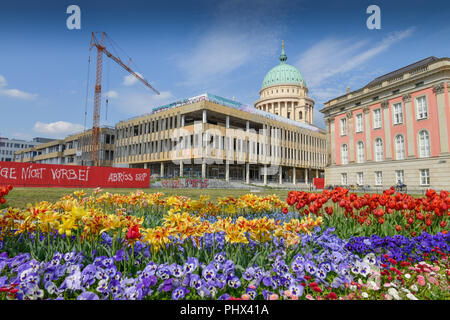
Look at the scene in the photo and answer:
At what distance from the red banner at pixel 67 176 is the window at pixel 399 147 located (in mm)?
30025

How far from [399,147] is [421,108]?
16.2 ft

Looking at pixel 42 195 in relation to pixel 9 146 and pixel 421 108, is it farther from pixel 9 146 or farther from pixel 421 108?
pixel 9 146

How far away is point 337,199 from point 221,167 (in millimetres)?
46867

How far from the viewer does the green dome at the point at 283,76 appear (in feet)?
306

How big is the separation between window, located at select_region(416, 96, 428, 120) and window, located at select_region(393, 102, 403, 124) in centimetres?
185

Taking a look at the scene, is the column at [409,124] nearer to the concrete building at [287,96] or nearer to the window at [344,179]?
the window at [344,179]

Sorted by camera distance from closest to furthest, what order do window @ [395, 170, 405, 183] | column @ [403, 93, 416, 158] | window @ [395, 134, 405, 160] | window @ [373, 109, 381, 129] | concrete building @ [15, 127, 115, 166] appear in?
column @ [403, 93, 416, 158] < window @ [395, 170, 405, 183] < window @ [395, 134, 405, 160] < window @ [373, 109, 381, 129] < concrete building @ [15, 127, 115, 166]

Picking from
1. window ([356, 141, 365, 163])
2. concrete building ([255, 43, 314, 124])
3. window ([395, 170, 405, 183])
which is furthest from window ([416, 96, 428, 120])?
concrete building ([255, 43, 314, 124])

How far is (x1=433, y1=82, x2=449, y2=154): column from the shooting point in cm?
2686

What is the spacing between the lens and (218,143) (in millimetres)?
44312

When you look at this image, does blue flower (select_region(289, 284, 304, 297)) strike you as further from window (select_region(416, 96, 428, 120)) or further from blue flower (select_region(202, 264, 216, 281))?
window (select_region(416, 96, 428, 120))

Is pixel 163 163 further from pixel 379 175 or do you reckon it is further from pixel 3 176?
pixel 379 175

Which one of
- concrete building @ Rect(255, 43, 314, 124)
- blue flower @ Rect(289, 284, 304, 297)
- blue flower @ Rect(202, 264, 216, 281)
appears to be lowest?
blue flower @ Rect(289, 284, 304, 297)
